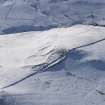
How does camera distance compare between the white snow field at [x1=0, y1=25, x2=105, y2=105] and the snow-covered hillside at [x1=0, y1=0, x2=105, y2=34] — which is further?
the snow-covered hillside at [x1=0, y1=0, x2=105, y2=34]

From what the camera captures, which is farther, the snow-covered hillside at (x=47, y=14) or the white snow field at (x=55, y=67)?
the snow-covered hillside at (x=47, y=14)

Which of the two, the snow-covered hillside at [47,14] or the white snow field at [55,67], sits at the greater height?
the snow-covered hillside at [47,14]

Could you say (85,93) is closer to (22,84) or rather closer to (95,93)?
(95,93)

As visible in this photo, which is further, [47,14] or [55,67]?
[47,14]

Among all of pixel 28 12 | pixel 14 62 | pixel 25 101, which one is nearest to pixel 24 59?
pixel 14 62

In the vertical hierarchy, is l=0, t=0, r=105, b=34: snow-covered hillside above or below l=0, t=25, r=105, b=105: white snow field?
above
